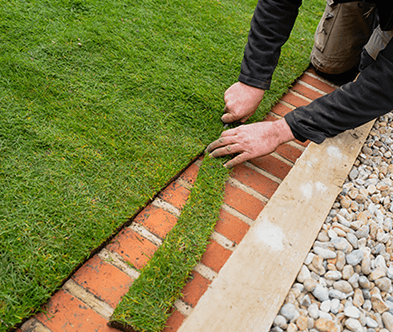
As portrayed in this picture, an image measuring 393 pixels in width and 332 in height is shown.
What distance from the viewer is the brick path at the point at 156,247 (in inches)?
51.5

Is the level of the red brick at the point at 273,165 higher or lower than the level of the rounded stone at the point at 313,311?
higher

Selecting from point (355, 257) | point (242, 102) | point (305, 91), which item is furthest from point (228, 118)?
point (355, 257)

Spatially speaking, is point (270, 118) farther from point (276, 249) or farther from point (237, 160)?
point (276, 249)

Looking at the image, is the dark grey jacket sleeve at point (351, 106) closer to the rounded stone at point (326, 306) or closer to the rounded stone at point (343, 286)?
the rounded stone at point (343, 286)

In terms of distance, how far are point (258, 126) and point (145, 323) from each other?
4.29 ft

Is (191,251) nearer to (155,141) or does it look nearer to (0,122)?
(155,141)

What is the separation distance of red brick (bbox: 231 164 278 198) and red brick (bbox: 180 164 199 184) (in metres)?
0.26

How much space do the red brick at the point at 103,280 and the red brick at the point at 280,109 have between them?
174 cm

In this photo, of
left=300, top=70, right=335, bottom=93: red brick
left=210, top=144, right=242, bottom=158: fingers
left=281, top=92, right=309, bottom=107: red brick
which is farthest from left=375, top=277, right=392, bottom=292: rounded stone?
left=300, top=70, right=335, bottom=93: red brick

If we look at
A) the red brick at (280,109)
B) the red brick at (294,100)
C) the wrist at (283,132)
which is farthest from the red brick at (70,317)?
the red brick at (294,100)

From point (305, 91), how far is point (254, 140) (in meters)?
1.17

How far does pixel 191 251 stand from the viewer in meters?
1.53

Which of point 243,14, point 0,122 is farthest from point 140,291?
point 243,14

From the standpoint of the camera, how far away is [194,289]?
144 centimetres
